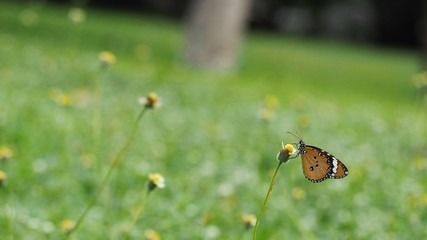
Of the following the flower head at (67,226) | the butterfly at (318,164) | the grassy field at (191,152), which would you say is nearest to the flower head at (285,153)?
the butterfly at (318,164)

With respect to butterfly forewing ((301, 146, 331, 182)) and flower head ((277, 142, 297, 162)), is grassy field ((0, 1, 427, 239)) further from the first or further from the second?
flower head ((277, 142, 297, 162))

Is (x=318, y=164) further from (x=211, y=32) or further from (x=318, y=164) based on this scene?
(x=211, y=32)

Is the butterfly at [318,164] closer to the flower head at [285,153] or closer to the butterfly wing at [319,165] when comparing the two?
the butterfly wing at [319,165]

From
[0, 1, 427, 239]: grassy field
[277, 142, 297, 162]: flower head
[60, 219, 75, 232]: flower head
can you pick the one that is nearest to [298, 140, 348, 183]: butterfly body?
[277, 142, 297, 162]: flower head

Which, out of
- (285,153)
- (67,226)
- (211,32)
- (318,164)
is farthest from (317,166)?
(211,32)

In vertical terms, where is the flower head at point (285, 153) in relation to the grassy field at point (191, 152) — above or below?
above

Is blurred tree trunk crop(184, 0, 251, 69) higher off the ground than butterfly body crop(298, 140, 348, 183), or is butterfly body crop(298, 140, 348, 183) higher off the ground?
butterfly body crop(298, 140, 348, 183)
